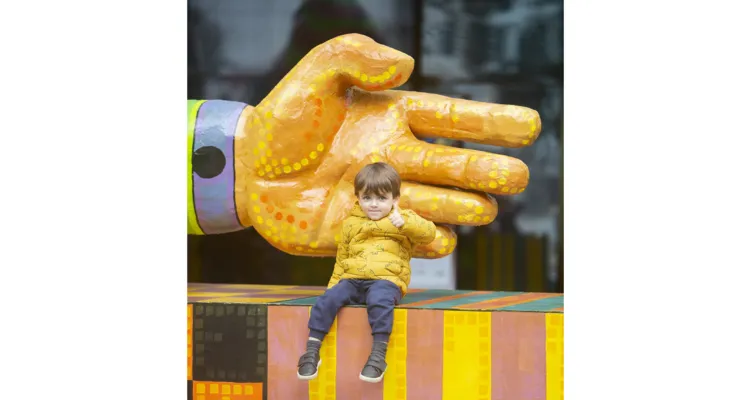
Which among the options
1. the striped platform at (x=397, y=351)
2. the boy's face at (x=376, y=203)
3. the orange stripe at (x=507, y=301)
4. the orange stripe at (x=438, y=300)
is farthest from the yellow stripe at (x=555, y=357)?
the boy's face at (x=376, y=203)

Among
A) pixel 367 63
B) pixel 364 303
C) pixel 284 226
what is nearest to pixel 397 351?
pixel 364 303

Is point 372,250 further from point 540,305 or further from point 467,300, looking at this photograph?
point 540,305

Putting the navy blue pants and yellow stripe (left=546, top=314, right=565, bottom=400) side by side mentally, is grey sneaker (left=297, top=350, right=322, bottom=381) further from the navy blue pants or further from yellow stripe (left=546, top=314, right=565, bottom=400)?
yellow stripe (left=546, top=314, right=565, bottom=400)

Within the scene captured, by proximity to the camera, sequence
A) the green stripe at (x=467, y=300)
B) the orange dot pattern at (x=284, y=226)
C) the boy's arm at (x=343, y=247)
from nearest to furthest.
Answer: the green stripe at (x=467, y=300) → the boy's arm at (x=343, y=247) → the orange dot pattern at (x=284, y=226)

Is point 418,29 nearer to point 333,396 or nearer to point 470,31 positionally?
point 470,31

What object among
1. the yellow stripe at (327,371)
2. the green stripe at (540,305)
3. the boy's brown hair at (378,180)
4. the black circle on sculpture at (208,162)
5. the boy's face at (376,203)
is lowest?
the yellow stripe at (327,371)

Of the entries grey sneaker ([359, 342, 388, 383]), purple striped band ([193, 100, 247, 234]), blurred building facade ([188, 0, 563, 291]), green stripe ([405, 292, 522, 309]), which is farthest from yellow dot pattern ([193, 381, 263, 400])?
blurred building facade ([188, 0, 563, 291])

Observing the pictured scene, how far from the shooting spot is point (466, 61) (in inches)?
73.2

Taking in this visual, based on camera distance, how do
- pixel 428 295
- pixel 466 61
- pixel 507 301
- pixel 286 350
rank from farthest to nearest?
1. pixel 466 61
2. pixel 428 295
3. pixel 507 301
4. pixel 286 350

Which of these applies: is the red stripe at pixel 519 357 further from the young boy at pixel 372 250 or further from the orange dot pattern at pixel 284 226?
the orange dot pattern at pixel 284 226

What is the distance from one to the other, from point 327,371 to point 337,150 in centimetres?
50

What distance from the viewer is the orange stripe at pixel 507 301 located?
1.49 metres

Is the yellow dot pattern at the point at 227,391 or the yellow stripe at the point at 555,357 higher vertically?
the yellow stripe at the point at 555,357

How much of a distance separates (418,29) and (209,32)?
48 cm
